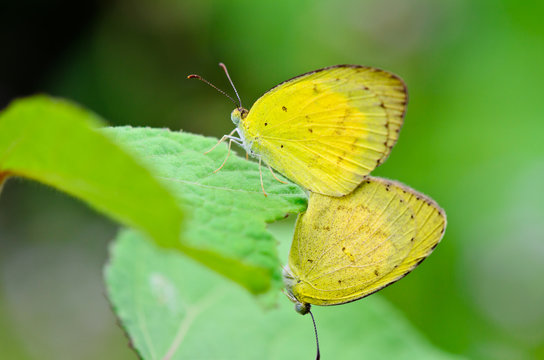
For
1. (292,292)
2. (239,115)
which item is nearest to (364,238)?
(292,292)

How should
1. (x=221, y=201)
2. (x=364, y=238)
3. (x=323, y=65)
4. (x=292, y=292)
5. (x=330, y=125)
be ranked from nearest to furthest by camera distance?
(x=221, y=201) < (x=364, y=238) < (x=292, y=292) < (x=330, y=125) < (x=323, y=65)

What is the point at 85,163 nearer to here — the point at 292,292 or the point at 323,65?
the point at 292,292

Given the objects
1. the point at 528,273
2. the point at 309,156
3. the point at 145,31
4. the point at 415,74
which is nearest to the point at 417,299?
the point at 528,273

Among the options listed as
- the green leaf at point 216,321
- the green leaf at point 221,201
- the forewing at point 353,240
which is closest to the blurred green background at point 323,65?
the green leaf at point 216,321

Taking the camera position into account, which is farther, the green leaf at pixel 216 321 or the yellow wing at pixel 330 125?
the yellow wing at pixel 330 125

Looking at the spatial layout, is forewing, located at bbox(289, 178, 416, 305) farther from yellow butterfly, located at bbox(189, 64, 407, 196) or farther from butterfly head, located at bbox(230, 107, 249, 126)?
butterfly head, located at bbox(230, 107, 249, 126)

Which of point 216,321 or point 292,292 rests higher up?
point 292,292

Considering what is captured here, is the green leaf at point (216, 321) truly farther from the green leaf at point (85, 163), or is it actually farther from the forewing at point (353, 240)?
the green leaf at point (85, 163)

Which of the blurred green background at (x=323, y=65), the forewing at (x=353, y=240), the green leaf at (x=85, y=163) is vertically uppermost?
the green leaf at (x=85, y=163)

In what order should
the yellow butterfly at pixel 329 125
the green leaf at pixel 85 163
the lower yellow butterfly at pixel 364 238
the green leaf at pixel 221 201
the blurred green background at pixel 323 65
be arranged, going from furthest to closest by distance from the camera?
1. the blurred green background at pixel 323 65
2. the yellow butterfly at pixel 329 125
3. the lower yellow butterfly at pixel 364 238
4. the green leaf at pixel 221 201
5. the green leaf at pixel 85 163
